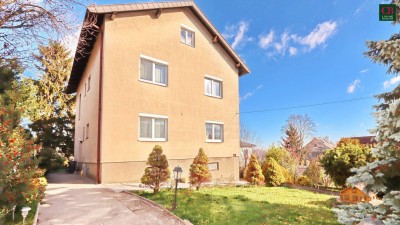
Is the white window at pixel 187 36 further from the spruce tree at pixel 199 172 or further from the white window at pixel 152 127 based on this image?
the spruce tree at pixel 199 172

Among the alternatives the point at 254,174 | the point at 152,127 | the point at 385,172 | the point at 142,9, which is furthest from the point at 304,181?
the point at 142,9

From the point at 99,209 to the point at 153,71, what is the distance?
889cm

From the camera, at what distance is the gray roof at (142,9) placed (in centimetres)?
1291

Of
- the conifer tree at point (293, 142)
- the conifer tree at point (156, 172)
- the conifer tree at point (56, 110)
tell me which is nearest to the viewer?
the conifer tree at point (156, 172)

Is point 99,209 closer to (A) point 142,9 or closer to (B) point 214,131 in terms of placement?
(A) point 142,9

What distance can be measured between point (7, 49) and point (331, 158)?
1521 centimetres

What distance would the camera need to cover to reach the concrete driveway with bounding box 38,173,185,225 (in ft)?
22.9

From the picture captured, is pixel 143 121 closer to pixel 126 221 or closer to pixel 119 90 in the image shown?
pixel 119 90

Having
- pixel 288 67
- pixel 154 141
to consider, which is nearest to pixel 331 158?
pixel 154 141

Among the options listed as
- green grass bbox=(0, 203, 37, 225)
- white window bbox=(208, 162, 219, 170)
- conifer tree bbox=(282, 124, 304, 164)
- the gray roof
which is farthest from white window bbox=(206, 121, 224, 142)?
conifer tree bbox=(282, 124, 304, 164)

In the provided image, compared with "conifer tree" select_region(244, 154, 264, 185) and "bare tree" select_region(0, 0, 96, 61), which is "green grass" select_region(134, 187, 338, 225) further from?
"bare tree" select_region(0, 0, 96, 61)

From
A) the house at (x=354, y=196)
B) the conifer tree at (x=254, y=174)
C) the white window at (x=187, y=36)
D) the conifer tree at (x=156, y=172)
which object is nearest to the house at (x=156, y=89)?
the white window at (x=187, y=36)

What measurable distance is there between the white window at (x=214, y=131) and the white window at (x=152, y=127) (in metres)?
3.65

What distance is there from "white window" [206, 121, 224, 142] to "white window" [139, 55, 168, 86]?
444 centimetres
